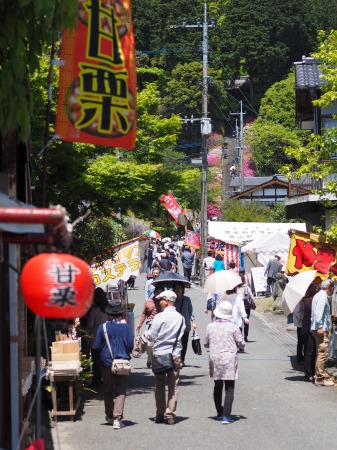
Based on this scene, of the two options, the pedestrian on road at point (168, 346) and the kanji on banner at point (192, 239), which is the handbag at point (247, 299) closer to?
the pedestrian on road at point (168, 346)

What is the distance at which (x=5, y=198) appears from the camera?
6.93 metres

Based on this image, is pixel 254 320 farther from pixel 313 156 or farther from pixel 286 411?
pixel 286 411

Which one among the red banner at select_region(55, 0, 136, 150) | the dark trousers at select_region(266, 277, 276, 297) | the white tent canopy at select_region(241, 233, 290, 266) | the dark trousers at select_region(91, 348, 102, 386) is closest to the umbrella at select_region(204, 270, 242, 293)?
the dark trousers at select_region(91, 348, 102, 386)

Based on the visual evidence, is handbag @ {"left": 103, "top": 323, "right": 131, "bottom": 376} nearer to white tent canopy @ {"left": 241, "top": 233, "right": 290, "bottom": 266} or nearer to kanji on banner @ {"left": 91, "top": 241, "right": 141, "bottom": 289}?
kanji on banner @ {"left": 91, "top": 241, "right": 141, "bottom": 289}

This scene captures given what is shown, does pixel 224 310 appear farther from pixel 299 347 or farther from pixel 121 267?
pixel 121 267

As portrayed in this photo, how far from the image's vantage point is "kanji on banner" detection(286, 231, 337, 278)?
16.8m

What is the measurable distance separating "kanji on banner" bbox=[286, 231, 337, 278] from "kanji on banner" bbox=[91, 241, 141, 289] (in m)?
4.10

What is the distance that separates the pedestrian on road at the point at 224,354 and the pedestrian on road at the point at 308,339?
3779 mm

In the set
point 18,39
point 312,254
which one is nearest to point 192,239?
point 312,254

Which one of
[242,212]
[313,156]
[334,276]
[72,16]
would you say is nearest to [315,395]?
[334,276]

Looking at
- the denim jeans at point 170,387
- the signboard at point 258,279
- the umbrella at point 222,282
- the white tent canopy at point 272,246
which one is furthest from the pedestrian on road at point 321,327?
the signboard at point 258,279

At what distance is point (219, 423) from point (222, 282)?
16.3 ft

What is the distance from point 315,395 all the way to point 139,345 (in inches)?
115

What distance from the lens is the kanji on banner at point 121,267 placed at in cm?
1986
